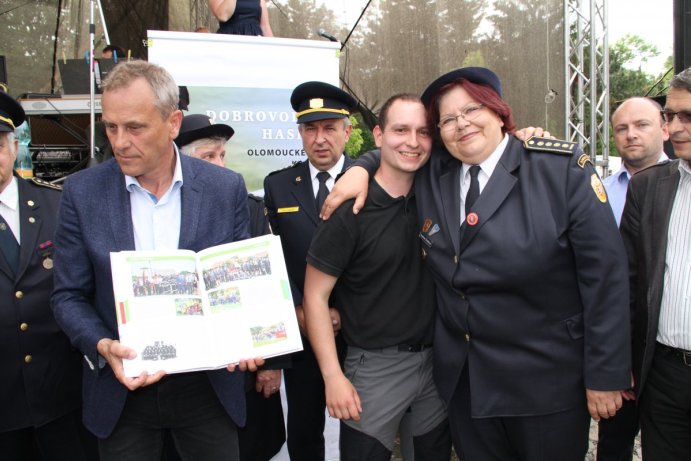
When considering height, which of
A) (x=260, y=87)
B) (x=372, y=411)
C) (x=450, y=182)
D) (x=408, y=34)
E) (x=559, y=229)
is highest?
(x=408, y=34)

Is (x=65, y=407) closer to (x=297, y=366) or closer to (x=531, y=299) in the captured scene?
(x=297, y=366)

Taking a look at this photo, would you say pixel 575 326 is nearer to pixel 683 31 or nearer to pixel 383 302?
pixel 383 302

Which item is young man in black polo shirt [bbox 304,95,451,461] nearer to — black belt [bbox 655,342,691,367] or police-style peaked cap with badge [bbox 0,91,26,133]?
black belt [bbox 655,342,691,367]

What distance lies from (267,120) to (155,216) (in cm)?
215

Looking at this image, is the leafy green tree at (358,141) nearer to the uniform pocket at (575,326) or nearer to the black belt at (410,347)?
the black belt at (410,347)

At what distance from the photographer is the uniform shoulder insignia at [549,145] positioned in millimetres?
1988

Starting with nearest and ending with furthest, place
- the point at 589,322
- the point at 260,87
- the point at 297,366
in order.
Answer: the point at 589,322 → the point at 297,366 → the point at 260,87

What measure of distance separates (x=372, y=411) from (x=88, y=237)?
4.46 feet

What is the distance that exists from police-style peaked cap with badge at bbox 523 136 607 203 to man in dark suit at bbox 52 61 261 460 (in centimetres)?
116

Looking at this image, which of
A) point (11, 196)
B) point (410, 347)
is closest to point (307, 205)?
point (410, 347)

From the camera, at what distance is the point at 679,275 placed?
2.12m

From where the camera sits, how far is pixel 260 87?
153 inches

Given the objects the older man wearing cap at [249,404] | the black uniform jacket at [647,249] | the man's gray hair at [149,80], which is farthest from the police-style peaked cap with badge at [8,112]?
the black uniform jacket at [647,249]

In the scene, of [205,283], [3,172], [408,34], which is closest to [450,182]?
[205,283]
